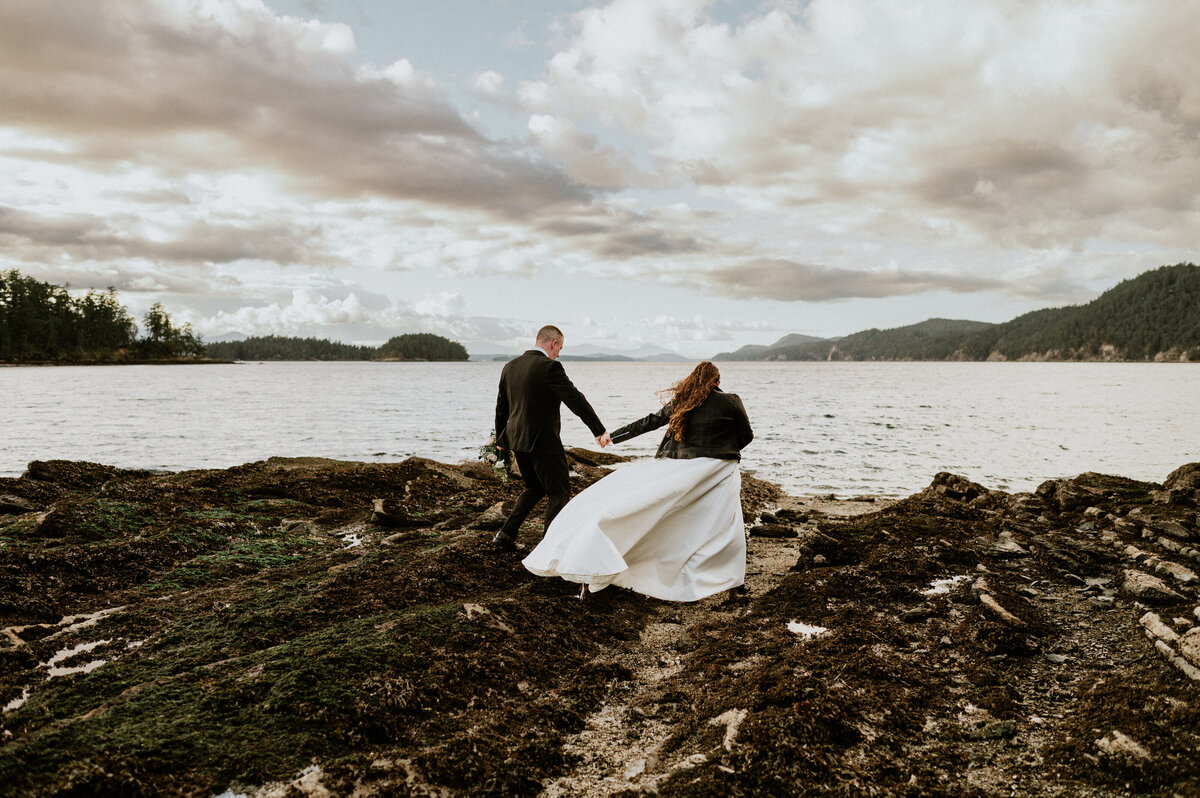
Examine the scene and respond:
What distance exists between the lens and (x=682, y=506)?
8.45 meters

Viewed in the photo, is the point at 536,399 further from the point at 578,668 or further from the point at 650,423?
the point at 578,668

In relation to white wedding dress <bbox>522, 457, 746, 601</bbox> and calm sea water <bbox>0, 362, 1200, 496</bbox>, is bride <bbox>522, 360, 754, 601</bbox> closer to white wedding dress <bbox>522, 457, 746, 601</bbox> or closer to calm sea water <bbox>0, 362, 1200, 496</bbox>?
white wedding dress <bbox>522, 457, 746, 601</bbox>

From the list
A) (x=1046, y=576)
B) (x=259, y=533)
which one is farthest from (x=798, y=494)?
(x=259, y=533)

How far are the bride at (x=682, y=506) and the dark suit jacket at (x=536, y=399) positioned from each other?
1.04m

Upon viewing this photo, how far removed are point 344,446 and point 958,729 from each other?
30.5 m

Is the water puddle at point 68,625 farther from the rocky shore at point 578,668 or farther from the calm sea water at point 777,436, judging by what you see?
the calm sea water at point 777,436

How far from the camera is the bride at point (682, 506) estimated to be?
8000 millimetres

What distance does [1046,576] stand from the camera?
924 centimetres

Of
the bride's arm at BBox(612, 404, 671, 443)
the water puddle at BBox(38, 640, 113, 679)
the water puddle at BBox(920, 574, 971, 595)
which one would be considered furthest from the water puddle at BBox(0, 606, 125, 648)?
the water puddle at BBox(920, 574, 971, 595)

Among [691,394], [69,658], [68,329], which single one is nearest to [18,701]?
[69,658]

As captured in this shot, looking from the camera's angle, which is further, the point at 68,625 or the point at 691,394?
the point at 691,394

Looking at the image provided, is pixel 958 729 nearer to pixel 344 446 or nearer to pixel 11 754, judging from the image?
pixel 11 754

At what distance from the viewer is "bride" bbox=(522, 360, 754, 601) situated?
8.00 meters

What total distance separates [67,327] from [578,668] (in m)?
172
